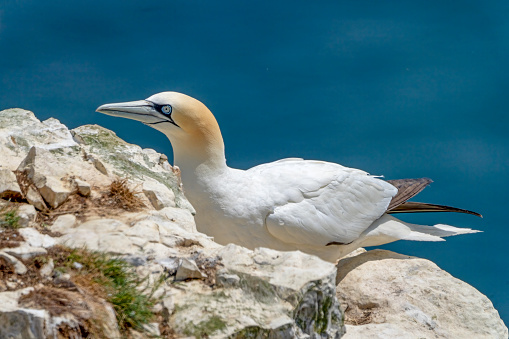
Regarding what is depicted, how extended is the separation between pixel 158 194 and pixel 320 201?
2.37 metres

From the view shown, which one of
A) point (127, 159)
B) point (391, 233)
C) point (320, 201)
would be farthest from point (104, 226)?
point (391, 233)

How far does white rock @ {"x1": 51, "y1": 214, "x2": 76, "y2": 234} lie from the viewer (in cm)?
441

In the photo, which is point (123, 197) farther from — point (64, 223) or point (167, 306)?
point (167, 306)

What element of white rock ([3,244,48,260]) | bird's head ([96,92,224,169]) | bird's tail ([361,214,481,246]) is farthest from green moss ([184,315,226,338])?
bird's tail ([361,214,481,246])

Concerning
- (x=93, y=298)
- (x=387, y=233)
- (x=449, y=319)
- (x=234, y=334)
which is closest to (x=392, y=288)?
(x=449, y=319)

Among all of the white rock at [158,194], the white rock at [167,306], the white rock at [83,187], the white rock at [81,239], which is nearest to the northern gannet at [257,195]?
the white rock at [158,194]

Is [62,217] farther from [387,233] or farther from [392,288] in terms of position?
[387,233]

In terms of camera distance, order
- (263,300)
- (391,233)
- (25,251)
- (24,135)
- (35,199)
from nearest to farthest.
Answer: (25,251) → (263,300) → (35,199) → (24,135) → (391,233)

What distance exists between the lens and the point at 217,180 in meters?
6.78

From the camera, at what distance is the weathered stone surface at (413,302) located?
591 centimetres

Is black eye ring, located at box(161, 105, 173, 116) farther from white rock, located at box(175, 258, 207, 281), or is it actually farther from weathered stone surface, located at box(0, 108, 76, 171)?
white rock, located at box(175, 258, 207, 281)

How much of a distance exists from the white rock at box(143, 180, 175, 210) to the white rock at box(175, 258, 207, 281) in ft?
2.85

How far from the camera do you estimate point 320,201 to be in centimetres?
Result: 716

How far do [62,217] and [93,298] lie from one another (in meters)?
0.92
